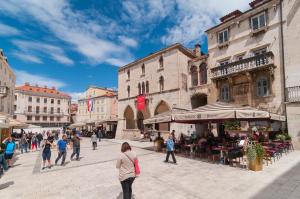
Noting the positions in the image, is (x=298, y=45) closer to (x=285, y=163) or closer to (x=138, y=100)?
(x=285, y=163)

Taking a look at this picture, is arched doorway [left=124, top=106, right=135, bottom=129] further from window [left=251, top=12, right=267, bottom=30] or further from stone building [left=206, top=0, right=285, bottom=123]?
window [left=251, top=12, right=267, bottom=30]

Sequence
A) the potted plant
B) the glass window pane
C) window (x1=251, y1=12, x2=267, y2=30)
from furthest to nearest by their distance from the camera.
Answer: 1. the glass window pane
2. window (x1=251, y1=12, x2=267, y2=30)
3. the potted plant

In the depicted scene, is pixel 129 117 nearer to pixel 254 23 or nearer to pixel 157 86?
pixel 157 86

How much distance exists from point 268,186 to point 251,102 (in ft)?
43.1

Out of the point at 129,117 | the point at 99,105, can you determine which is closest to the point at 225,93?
the point at 129,117

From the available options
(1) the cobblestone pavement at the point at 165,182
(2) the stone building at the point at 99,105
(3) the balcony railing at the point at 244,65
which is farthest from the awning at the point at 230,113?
(2) the stone building at the point at 99,105

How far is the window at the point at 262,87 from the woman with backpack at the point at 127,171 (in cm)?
1682

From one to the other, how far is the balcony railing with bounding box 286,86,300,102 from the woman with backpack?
627 inches

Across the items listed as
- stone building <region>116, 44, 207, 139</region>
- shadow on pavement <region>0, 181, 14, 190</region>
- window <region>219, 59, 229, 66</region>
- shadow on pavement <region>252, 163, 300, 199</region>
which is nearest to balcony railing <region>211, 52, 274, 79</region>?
window <region>219, 59, 229, 66</region>

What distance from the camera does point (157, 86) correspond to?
91.2 feet

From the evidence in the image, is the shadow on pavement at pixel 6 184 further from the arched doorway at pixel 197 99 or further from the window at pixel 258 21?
the window at pixel 258 21

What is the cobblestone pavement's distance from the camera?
247 inches

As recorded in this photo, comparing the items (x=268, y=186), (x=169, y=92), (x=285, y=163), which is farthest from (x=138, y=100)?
(x=268, y=186)

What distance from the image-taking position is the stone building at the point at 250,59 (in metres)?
17.1
